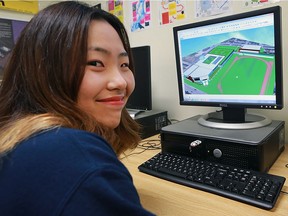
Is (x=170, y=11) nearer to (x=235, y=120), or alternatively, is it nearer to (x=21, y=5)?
(x=235, y=120)

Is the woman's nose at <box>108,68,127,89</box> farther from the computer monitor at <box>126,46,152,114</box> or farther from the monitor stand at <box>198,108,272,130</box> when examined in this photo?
the computer monitor at <box>126,46,152,114</box>

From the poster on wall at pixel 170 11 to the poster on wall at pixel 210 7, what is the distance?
3.4 inches

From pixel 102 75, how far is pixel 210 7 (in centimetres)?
85

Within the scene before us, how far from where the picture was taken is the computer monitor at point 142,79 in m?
1.26

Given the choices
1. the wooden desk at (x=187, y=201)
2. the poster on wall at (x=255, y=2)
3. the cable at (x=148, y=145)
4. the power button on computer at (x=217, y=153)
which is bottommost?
the wooden desk at (x=187, y=201)

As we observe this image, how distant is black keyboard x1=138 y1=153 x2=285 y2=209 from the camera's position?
628 mm

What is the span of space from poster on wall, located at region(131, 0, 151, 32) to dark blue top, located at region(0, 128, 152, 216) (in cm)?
120

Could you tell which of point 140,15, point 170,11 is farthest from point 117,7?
point 170,11

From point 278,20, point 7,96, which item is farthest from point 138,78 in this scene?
point 7,96

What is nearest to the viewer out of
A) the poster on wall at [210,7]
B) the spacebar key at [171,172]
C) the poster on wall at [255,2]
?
the spacebar key at [171,172]

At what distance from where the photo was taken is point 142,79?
1303mm

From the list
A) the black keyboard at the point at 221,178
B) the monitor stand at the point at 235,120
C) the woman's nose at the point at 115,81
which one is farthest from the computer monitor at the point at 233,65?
the woman's nose at the point at 115,81

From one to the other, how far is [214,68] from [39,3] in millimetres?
1591

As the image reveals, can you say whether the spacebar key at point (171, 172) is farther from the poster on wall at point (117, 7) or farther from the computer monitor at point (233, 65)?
the poster on wall at point (117, 7)
